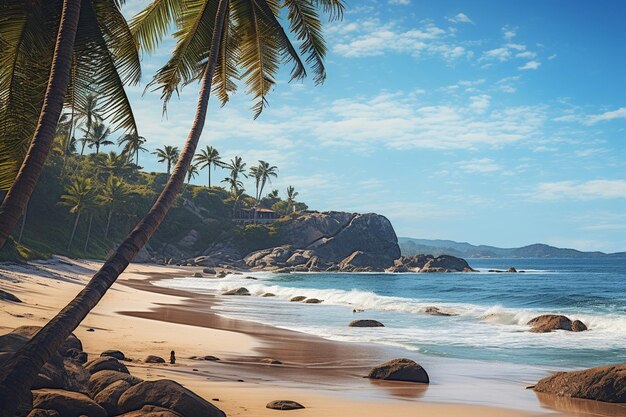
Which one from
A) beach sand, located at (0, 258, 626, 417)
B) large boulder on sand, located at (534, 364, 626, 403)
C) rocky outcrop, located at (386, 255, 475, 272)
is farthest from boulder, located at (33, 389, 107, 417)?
rocky outcrop, located at (386, 255, 475, 272)

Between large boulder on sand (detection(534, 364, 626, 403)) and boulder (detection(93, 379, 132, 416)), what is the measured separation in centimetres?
811

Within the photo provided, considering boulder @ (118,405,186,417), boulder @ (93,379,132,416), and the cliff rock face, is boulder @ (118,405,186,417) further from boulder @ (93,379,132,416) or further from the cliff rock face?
the cliff rock face

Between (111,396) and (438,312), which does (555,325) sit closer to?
(438,312)

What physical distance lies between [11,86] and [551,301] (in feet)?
129

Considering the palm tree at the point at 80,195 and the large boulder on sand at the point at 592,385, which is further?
the palm tree at the point at 80,195

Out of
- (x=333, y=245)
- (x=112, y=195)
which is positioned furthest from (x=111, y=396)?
(x=333, y=245)

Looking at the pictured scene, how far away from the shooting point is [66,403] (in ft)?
22.6

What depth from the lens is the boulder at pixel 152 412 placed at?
22.4ft

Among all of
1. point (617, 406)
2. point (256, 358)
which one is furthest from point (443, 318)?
point (617, 406)

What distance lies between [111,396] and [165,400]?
77cm

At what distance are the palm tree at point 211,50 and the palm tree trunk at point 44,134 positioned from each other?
112cm

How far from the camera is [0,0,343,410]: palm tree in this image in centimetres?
753

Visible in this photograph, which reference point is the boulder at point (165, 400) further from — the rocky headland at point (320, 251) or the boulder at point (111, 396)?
the rocky headland at point (320, 251)

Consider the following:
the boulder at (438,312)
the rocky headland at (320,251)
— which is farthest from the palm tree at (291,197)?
the boulder at (438,312)
